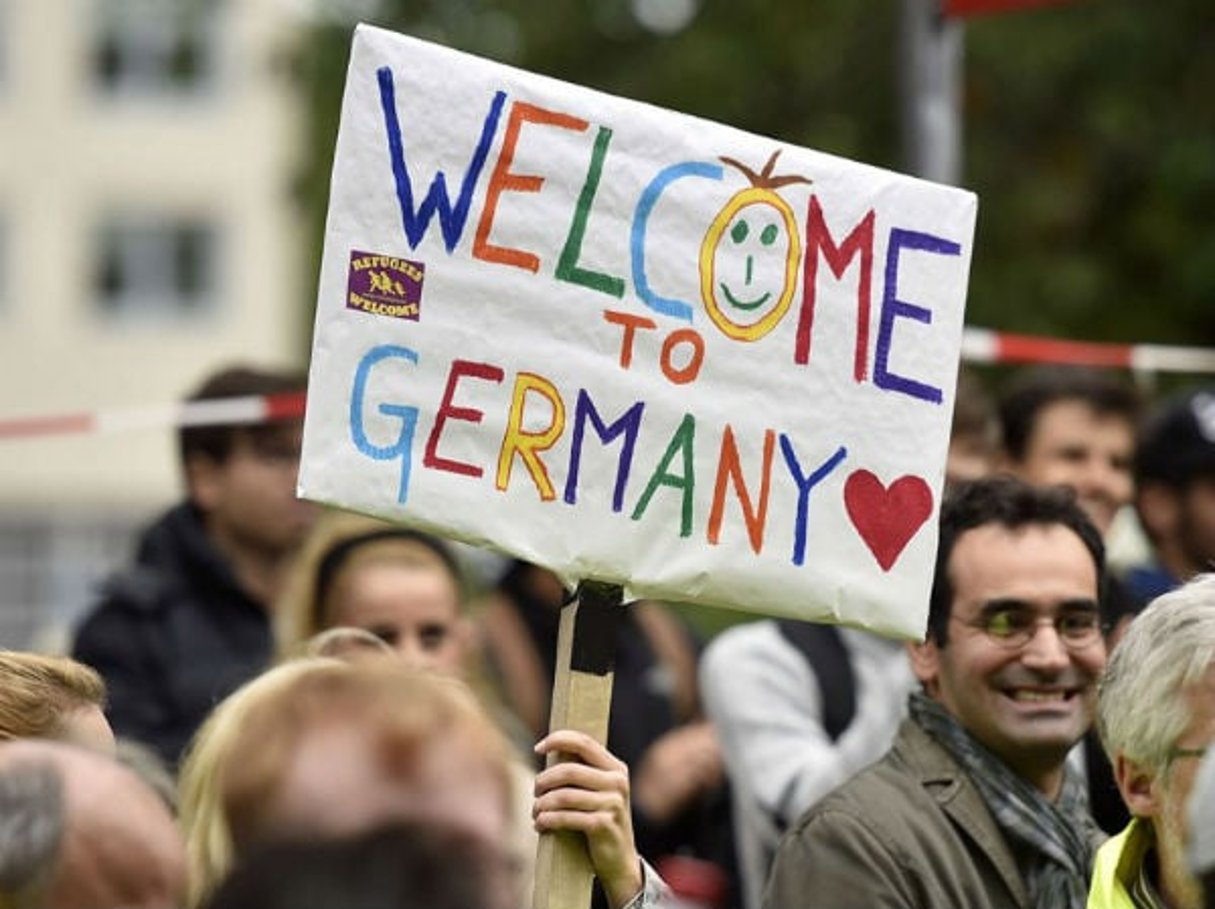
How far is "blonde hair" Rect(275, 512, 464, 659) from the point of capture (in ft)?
19.9

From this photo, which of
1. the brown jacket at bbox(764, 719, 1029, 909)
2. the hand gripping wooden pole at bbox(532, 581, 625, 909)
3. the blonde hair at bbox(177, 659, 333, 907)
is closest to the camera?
the blonde hair at bbox(177, 659, 333, 907)

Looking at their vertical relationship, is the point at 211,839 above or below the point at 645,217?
below

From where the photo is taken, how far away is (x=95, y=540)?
37.5 meters

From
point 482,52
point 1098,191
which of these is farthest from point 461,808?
point 1098,191

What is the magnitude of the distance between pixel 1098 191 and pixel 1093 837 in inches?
400

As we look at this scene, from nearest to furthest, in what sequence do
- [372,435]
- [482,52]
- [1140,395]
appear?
[372,435], [1140,395], [482,52]


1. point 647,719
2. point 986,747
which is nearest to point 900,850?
point 986,747

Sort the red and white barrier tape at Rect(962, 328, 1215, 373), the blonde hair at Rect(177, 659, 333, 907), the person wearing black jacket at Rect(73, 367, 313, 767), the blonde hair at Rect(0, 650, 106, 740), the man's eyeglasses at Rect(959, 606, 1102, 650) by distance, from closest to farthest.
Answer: the blonde hair at Rect(177, 659, 333, 907) → the blonde hair at Rect(0, 650, 106, 740) → the man's eyeglasses at Rect(959, 606, 1102, 650) → the person wearing black jacket at Rect(73, 367, 313, 767) → the red and white barrier tape at Rect(962, 328, 1215, 373)

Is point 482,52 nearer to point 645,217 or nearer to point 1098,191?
point 1098,191

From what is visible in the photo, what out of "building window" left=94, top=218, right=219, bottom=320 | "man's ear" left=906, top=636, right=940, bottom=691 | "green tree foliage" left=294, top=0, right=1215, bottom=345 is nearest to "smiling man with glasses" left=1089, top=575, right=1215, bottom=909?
"man's ear" left=906, top=636, right=940, bottom=691

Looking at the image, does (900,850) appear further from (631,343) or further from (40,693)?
(40,693)

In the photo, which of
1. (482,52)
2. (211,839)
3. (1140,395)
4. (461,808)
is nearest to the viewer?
(461,808)

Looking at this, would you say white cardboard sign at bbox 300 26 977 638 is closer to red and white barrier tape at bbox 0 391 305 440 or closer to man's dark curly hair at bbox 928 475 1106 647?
man's dark curly hair at bbox 928 475 1106 647

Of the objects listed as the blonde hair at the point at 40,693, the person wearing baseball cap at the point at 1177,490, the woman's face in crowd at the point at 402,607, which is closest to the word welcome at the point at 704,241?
the blonde hair at the point at 40,693
